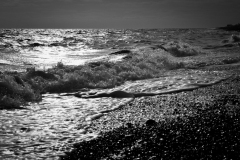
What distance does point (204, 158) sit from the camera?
10.1 ft

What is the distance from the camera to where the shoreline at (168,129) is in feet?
10.7

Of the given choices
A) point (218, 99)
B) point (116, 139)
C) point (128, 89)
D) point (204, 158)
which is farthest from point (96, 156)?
point (128, 89)

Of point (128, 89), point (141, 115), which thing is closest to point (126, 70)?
point (128, 89)

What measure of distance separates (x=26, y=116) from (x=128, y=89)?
296 cm

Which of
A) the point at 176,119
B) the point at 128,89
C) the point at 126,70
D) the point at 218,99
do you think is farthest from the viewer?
the point at 126,70

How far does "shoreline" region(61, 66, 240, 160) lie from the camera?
10.7 ft

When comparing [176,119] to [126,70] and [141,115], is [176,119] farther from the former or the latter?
[126,70]

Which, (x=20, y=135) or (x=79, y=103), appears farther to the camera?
(x=79, y=103)

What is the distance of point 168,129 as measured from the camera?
398cm

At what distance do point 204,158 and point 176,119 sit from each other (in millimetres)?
1366

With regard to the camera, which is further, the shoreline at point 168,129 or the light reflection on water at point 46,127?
the light reflection on water at point 46,127

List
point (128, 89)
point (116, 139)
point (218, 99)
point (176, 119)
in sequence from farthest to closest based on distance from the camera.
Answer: point (128, 89) < point (218, 99) < point (176, 119) < point (116, 139)

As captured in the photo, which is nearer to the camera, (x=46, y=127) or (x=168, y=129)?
(x=168, y=129)

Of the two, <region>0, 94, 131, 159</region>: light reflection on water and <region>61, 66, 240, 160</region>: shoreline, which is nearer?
<region>61, 66, 240, 160</region>: shoreline
